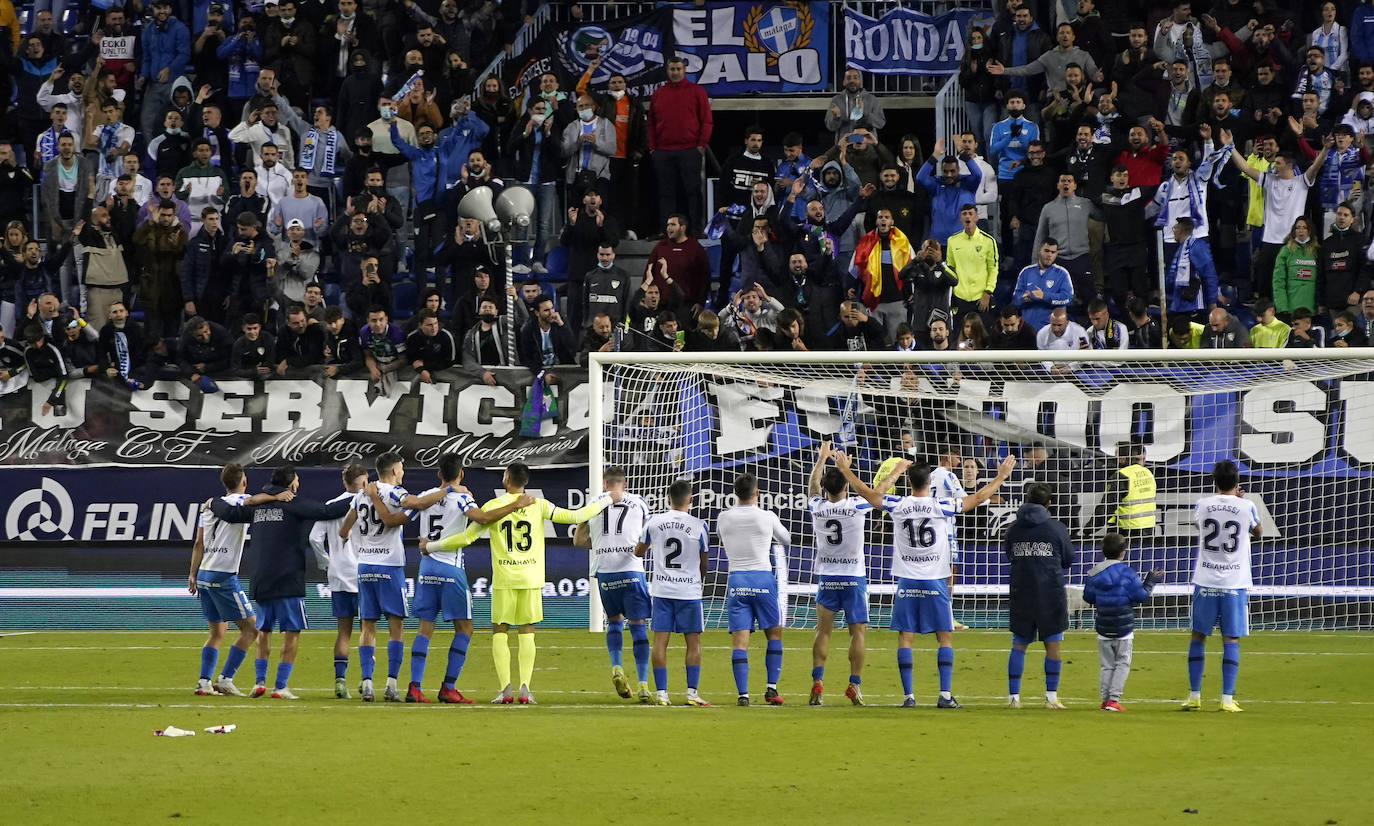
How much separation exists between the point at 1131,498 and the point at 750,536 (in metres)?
6.10

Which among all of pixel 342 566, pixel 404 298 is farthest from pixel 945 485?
pixel 404 298

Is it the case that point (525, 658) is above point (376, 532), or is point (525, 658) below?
below

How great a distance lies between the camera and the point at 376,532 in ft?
47.9

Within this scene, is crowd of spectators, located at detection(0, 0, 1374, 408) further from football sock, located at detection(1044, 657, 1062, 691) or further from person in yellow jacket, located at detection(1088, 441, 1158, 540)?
football sock, located at detection(1044, 657, 1062, 691)

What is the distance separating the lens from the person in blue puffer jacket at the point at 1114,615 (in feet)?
45.3

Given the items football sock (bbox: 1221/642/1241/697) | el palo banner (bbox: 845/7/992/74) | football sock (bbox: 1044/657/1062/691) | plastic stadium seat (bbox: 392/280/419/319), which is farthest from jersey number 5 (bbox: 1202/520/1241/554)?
el palo banner (bbox: 845/7/992/74)

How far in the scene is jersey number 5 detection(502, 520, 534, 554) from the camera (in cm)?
1413

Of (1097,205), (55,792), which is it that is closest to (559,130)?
(1097,205)

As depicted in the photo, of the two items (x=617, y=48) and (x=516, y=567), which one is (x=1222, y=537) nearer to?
(x=516, y=567)

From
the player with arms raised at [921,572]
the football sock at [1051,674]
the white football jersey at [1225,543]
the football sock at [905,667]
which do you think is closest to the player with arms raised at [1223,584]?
the white football jersey at [1225,543]

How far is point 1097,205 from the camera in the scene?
73.3 feet

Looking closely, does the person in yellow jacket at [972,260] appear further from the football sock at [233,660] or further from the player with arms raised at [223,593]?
the football sock at [233,660]

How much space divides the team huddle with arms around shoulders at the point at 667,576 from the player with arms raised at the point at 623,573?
0.01 m

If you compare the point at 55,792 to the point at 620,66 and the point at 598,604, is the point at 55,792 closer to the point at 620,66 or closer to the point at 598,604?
the point at 598,604
